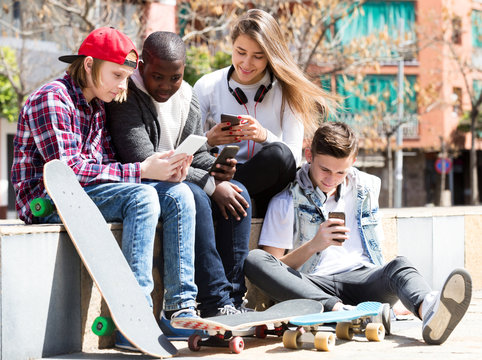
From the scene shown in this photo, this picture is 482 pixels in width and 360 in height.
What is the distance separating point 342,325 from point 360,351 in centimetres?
37

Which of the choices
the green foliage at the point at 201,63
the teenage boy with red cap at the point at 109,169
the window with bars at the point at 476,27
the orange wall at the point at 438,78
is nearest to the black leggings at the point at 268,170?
the teenage boy with red cap at the point at 109,169

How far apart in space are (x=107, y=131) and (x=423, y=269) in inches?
120

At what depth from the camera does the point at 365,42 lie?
55.0 ft

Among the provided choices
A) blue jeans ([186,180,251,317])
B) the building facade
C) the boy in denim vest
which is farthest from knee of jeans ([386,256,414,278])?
the building facade

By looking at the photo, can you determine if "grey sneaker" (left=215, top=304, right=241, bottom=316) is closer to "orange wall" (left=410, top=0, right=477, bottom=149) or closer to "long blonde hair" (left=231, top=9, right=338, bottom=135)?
"long blonde hair" (left=231, top=9, right=338, bottom=135)

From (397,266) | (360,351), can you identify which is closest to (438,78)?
(397,266)

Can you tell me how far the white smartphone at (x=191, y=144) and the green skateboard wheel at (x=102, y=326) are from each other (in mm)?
833

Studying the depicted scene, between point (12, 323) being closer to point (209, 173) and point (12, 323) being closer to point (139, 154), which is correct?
point (139, 154)

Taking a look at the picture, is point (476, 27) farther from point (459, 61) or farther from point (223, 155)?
point (223, 155)

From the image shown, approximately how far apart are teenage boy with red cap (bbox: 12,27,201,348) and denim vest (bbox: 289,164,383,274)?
98cm

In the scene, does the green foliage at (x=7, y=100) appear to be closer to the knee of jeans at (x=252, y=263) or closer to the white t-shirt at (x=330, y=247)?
the white t-shirt at (x=330, y=247)

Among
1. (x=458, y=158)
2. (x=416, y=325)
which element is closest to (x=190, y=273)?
(x=416, y=325)

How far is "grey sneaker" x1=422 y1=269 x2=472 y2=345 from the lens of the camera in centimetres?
375

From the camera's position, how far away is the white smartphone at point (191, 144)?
387 cm
